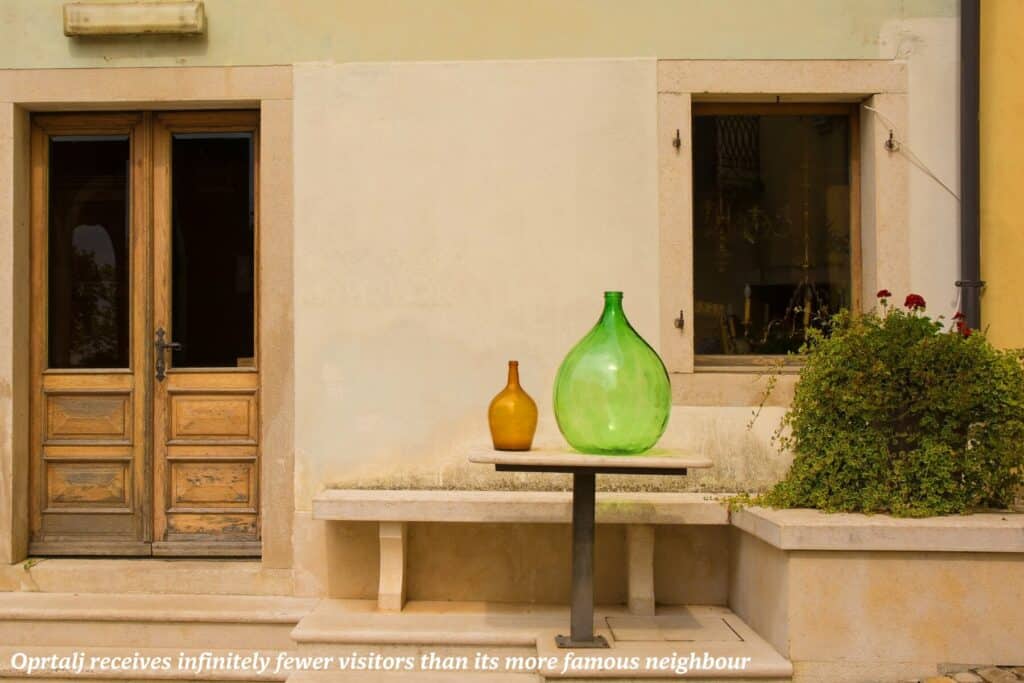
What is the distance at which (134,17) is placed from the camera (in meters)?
5.06

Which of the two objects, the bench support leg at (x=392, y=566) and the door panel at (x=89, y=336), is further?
the door panel at (x=89, y=336)

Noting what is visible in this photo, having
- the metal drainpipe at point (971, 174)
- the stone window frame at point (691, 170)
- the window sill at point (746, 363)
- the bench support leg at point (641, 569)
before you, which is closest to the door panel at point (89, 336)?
the bench support leg at point (641, 569)

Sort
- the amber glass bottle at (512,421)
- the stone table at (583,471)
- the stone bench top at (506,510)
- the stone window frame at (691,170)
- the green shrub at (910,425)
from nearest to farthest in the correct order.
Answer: the stone table at (583,471), the amber glass bottle at (512,421), the green shrub at (910,425), the stone bench top at (506,510), the stone window frame at (691,170)

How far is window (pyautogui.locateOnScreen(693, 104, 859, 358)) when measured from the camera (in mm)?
5223

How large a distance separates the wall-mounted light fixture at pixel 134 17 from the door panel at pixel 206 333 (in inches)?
18.7

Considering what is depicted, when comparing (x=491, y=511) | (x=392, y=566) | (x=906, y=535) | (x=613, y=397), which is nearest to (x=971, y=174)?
(x=906, y=535)

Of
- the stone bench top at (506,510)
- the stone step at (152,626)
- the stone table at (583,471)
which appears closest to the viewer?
the stone table at (583,471)

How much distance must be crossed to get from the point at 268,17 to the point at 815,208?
2.93m

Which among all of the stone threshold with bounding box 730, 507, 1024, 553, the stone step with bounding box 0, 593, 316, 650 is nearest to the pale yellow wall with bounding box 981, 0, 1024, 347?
the stone threshold with bounding box 730, 507, 1024, 553

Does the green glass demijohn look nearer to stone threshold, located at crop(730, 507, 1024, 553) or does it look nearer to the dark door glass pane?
stone threshold, located at crop(730, 507, 1024, 553)

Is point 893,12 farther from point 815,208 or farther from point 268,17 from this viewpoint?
point 268,17

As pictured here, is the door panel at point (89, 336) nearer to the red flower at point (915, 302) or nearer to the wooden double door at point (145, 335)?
the wooden double door at point (145, 335)

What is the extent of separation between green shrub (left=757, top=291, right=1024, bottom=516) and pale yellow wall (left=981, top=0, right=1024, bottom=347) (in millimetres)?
604

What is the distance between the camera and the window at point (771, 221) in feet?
17.1
